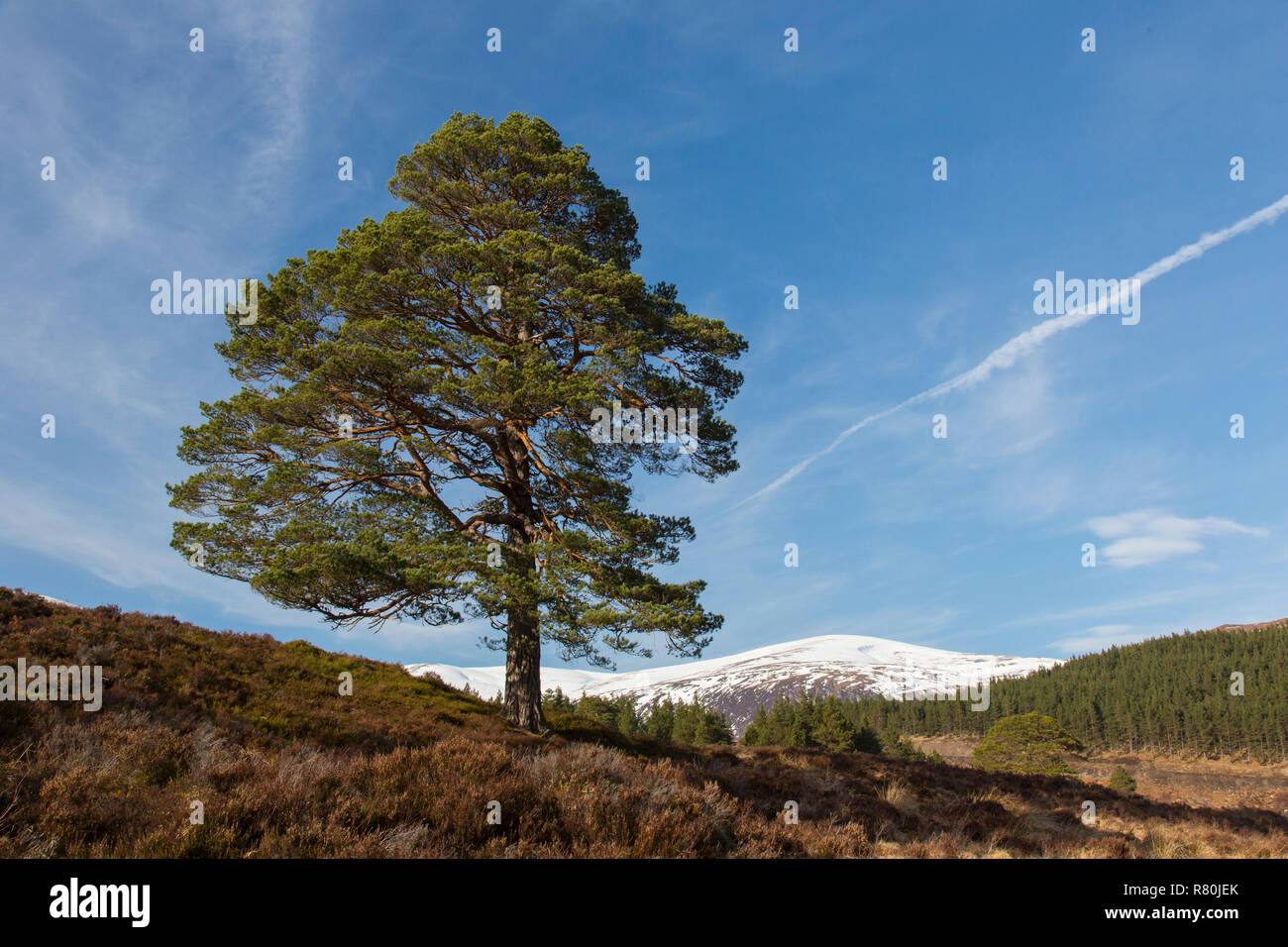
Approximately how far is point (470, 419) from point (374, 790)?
1106cm

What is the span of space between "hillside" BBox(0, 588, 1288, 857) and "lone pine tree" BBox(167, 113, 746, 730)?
2.46m

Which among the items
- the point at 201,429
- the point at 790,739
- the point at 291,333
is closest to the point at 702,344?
the point at 291,333

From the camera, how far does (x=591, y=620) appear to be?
1282cm

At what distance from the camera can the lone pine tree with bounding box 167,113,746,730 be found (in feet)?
44.5

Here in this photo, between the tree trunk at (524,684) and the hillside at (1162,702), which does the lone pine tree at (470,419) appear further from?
the hillside at (1162,702)

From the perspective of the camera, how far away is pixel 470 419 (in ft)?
52.4

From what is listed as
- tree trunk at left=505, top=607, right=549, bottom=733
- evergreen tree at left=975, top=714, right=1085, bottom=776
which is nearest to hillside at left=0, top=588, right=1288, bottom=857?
tree trunk at left=505, top=607, right=549, bottom=733

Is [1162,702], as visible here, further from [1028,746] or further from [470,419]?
[470,419]

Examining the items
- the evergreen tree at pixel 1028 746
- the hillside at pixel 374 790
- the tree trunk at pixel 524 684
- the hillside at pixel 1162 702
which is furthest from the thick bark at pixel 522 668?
the hillside at pixel 1162 702

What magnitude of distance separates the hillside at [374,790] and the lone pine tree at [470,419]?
246cm

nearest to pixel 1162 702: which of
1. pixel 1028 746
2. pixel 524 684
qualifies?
pixel 1028 746

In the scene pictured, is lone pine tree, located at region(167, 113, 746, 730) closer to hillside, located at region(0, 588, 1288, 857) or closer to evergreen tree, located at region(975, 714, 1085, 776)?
hillside, located at region(0, 588, 1288, 857)
